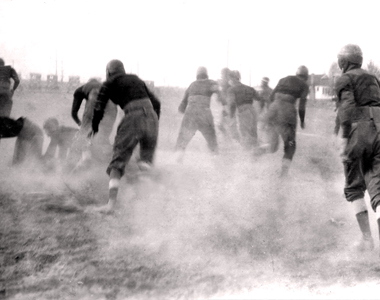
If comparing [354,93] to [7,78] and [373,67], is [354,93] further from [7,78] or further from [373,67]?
[7,78]

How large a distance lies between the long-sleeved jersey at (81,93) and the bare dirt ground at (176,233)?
148 millimetres

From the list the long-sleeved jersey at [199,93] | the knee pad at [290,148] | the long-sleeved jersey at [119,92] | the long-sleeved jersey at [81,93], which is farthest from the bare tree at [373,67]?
the long-sleeved jersey at [81,93]

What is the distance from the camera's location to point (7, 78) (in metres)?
4.99

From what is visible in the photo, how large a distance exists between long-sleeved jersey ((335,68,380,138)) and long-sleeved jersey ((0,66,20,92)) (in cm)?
326

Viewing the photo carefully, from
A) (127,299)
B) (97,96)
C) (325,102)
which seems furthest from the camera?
(325,102)

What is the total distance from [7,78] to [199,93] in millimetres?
2144

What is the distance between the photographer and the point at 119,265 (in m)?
4.22

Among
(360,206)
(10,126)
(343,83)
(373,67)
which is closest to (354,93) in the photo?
(343,83)

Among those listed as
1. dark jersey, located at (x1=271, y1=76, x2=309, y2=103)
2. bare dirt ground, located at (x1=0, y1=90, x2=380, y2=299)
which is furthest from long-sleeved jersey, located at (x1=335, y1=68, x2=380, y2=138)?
dark jersey, located at (x1=271, y1=76, x2=309, y2=103)

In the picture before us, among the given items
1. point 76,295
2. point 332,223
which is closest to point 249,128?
point 332,223

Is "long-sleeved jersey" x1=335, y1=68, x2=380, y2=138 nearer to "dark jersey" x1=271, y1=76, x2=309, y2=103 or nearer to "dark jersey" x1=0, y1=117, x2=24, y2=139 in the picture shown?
"dark jersey" x1=271, y1=76, x2=309, y2=103

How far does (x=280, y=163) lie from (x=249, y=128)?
635 mm

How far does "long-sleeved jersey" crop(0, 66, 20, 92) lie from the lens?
4.95 meters

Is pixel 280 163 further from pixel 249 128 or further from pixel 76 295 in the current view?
pixel 76 295
